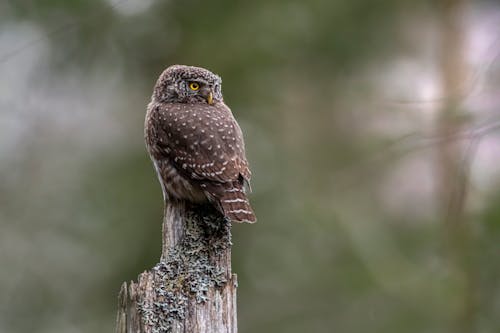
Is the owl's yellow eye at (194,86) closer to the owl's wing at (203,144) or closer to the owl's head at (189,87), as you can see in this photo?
the owl's head at (189,87)

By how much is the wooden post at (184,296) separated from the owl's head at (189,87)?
1870mm

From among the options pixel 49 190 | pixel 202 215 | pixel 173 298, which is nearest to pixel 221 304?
pixel 173 298

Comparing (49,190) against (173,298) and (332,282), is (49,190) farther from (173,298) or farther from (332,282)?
(173,298)

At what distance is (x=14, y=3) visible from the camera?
30.0 ft

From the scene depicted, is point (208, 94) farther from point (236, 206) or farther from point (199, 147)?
point (236, 206)

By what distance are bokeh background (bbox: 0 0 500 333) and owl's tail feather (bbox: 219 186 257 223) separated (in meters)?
3.56

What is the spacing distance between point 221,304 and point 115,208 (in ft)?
18.3

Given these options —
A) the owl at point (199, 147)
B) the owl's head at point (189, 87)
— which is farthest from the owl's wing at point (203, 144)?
the owl's head at point (189, 87)

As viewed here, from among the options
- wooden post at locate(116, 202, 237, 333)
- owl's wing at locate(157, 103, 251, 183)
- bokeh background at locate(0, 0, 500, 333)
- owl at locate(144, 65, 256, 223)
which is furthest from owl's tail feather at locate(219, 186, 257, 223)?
bokeh background at locate(0, 0, 500, 333)

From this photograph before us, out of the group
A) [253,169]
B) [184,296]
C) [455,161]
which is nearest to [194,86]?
[184,296]

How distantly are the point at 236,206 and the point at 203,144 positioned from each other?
0.66m

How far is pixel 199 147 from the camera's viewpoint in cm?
498

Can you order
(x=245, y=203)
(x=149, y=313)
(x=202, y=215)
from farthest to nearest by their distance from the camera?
(x=245, y=203), (x=202, y=215), (x=149, y=313)

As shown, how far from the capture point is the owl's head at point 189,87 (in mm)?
5535
